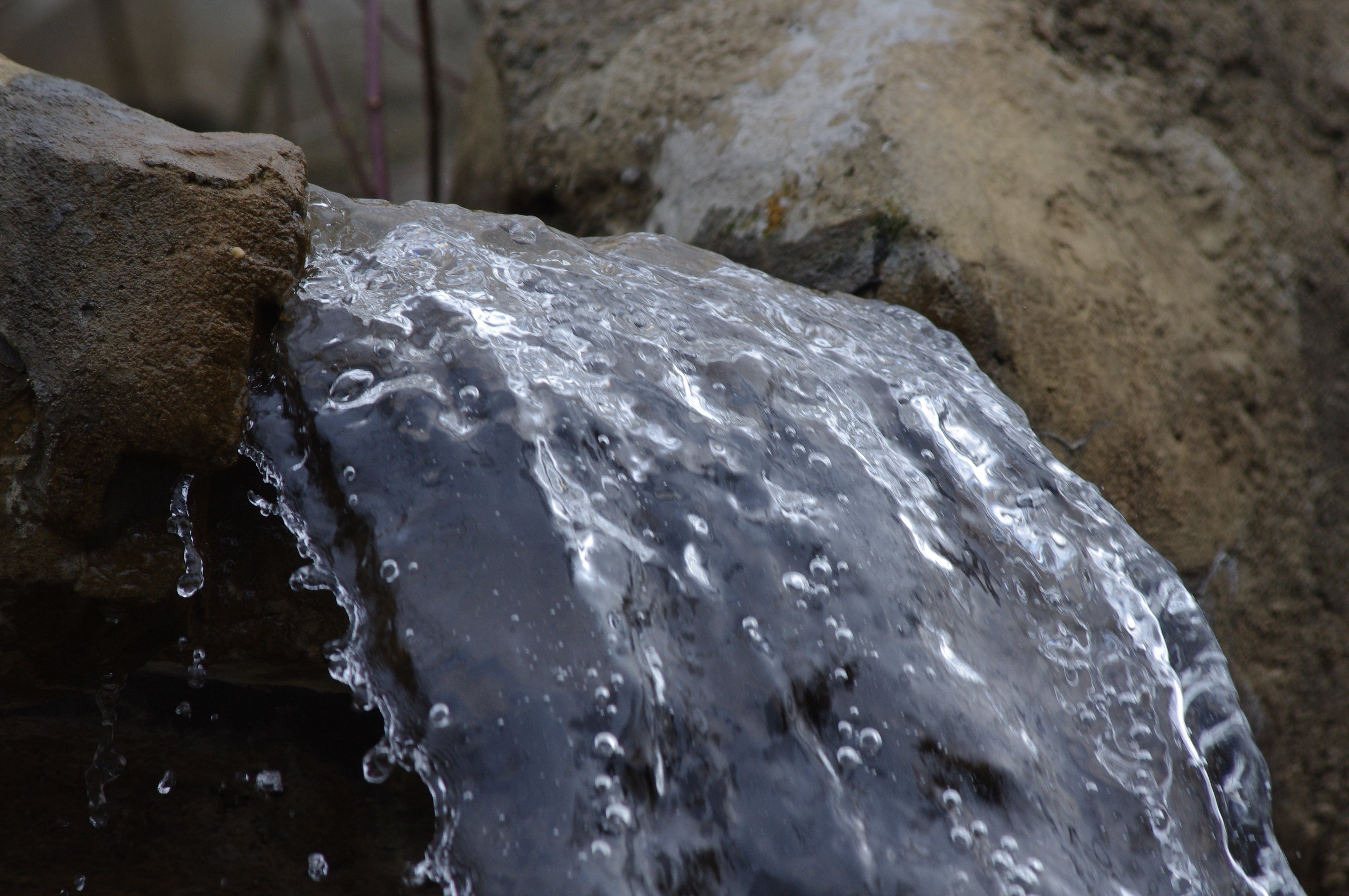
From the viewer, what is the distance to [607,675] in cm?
106

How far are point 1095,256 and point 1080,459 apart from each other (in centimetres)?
43

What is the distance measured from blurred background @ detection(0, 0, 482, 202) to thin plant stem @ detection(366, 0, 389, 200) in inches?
136

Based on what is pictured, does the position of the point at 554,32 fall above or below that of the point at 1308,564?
above

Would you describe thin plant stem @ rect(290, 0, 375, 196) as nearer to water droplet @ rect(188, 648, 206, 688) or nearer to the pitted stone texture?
the pitted stone texture

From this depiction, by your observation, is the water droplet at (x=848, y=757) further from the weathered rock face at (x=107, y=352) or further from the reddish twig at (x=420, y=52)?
the reddish twig at (x=420, y=52)

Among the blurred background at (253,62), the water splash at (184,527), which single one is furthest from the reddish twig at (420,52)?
the water splash at (184,527)

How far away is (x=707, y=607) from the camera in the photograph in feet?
3.77

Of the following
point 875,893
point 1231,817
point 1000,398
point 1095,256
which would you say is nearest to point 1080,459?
point 1000,398

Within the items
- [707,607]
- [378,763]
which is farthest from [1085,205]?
[378,763]

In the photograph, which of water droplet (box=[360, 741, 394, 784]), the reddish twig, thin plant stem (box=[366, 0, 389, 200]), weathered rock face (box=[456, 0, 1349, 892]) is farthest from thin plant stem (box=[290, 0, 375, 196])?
water droplet (box=[360, 741, 394, 784])

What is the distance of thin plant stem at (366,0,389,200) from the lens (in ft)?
11.1

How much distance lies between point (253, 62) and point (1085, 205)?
23.7ft

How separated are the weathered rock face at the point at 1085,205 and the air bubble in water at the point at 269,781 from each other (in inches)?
47.3

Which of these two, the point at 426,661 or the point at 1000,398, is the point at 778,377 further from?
the point at 426,661
